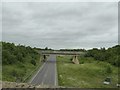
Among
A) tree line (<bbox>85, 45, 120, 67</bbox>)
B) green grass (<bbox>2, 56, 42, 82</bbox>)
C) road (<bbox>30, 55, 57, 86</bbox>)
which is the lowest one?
road (<bbox>30, 55, 57, 86</bbox>)

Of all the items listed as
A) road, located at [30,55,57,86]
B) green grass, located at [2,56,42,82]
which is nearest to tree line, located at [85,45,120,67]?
road, located at [30,55,57,86]

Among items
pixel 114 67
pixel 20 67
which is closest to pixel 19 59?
pixel 20 67

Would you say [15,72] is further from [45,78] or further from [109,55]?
[109,55]

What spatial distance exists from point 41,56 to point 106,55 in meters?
31.5

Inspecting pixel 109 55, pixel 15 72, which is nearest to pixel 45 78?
pixel 15 72

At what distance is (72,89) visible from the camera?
6.27m

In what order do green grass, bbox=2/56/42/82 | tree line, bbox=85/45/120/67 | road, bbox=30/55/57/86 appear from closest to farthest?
green grass, bbox=2/56/42/82 < road, bbox=30/55/57/86 < tree line, bbox=85/45/120/67

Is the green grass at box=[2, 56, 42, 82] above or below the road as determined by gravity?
above

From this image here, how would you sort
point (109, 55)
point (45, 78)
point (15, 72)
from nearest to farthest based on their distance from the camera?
1. point (15, 72)
2. point (45, 78)
3. point (109, 55)

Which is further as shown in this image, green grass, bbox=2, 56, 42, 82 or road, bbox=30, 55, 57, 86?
road, bbox=30, 55, 57, 86

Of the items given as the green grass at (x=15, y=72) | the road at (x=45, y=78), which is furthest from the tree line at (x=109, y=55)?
Result: the green grass at (x=15, y=72)

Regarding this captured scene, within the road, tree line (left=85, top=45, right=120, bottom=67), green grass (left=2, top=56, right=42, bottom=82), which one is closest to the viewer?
green grass (left=2, top=56, right=42, bottom=82)

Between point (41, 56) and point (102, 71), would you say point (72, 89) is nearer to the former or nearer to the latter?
point (102, 71)

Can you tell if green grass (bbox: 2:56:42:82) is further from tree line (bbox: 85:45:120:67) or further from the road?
tree line (bbox: 85:45:120:67)
